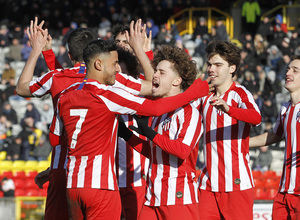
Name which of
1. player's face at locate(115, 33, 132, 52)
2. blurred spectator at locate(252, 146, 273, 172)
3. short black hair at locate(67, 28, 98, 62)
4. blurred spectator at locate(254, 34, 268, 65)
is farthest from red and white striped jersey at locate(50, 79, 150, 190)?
blurred spectator at locate(254, 34, 268, 65)

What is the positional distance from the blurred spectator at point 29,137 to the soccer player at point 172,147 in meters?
9.10

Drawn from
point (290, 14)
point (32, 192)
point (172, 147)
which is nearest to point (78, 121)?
point (172, 147)

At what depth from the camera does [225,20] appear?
68.3 ft

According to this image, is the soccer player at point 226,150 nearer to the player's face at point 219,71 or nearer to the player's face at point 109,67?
the player's face at point 219,71

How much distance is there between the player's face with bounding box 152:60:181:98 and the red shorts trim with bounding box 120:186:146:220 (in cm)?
147

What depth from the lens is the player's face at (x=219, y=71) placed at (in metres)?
5.82

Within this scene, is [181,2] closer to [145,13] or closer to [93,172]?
[145,13]

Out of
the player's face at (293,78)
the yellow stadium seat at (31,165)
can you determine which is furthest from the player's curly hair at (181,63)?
the yellow stadium seat at (31,165)

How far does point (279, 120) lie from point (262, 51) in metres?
11.8

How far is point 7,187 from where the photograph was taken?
12.0m

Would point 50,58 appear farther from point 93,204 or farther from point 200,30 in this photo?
point 200,30

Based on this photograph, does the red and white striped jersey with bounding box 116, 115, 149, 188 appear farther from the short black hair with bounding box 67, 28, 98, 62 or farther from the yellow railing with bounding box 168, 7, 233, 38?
the yellow railing with bounding box 168, 7, 233, 38

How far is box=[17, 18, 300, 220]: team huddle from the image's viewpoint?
4.49 meters

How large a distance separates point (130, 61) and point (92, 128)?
203 cm
